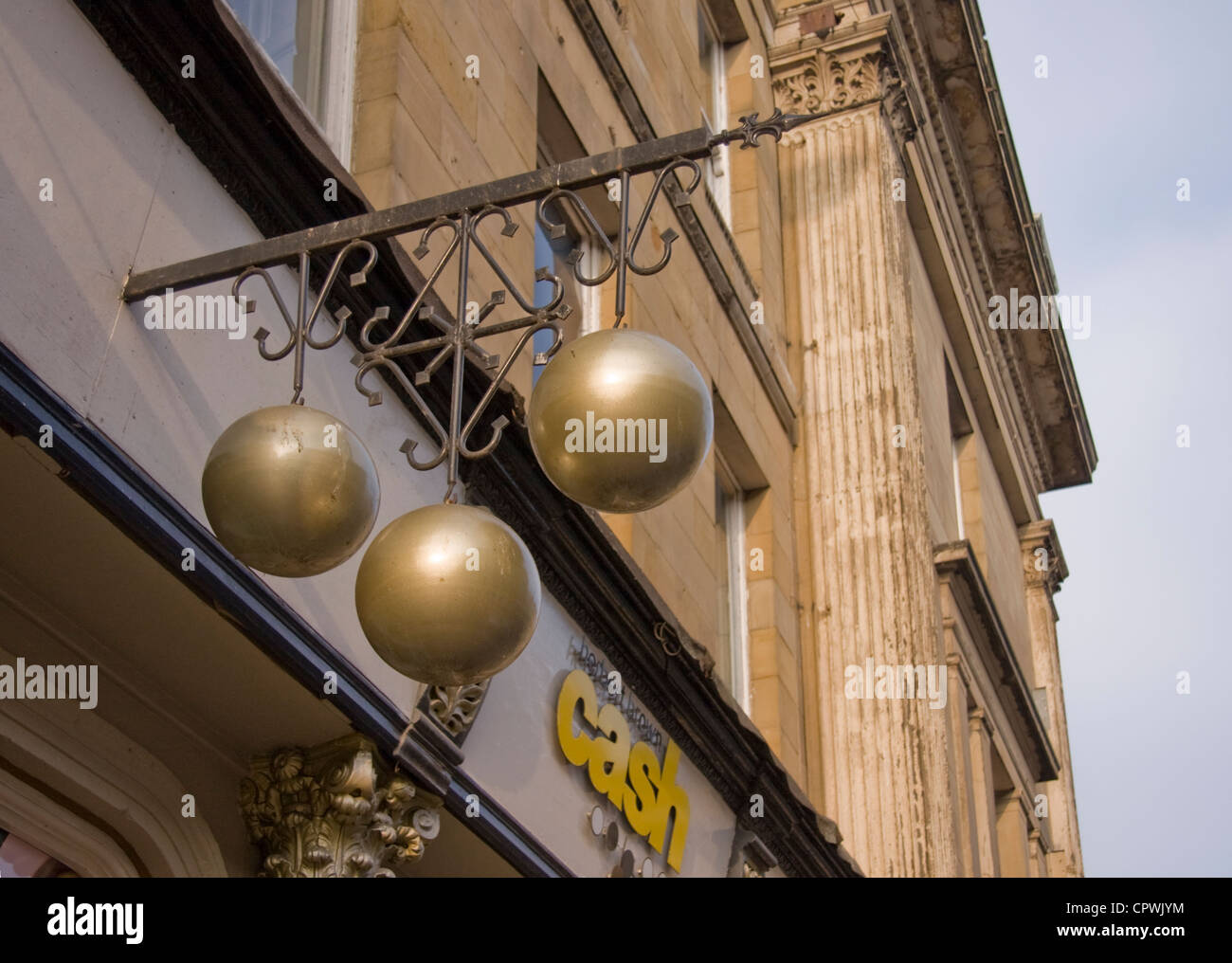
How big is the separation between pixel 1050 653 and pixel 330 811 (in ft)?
71.1

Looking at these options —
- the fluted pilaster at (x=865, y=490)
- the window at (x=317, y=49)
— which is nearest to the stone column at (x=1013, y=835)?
the fluted pilaster at (x=865, y=490)

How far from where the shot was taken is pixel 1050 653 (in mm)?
27234

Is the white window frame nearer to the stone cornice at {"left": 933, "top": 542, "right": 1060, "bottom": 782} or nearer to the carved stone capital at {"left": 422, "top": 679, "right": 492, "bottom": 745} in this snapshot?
the stone cornice at {"left": 933, "top": 542, "right": 1060, "bottom": 782}

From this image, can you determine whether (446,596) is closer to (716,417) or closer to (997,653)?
(716,417)

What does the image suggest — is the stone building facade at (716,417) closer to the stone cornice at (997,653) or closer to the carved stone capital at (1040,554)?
the stone cornice at (997,653)

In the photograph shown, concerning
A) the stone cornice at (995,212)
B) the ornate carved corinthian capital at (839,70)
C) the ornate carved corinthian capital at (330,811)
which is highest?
the stone cornice at (995,212)

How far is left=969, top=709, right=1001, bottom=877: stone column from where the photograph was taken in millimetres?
18500

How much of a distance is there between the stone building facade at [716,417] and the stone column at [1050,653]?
13 centimetres

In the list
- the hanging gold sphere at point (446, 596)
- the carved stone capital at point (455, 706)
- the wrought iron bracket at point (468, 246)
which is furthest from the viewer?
the carved stone capital at point (455, 706)

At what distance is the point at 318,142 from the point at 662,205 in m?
6.08

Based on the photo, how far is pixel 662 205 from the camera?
12680mm

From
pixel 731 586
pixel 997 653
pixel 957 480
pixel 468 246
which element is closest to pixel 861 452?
pixel 731 586

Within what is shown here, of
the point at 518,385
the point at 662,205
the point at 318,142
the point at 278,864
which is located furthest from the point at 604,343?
the point at 662,205

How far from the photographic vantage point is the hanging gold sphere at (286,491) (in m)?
4.70
